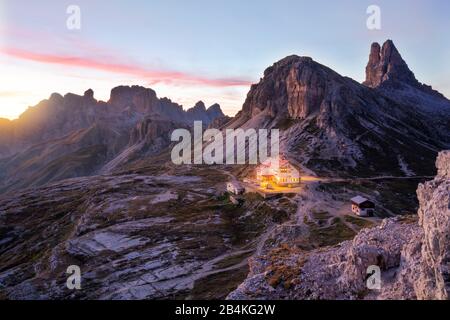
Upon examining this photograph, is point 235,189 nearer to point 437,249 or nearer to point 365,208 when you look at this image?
point 365,208

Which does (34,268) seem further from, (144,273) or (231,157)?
(231,157)

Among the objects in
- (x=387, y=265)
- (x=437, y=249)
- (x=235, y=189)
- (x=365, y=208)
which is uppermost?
(x=437, y=249)

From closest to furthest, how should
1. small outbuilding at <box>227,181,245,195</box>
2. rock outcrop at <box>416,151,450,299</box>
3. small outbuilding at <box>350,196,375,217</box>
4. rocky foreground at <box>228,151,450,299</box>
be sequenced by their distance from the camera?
rock outcrop at <box>416,151,450,299</box>, rocky foreground at <box>228,151,450,299</box>, small outbuilding at <box>350,196,375,217</box>, small outbuilding at <box>227,181,245,195</box>

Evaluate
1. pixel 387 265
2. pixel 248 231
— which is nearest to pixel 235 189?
pixel 248 231

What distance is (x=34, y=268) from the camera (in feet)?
271

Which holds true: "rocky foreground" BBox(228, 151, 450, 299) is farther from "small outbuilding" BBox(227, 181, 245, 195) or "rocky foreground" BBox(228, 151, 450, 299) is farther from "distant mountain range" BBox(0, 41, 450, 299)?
"small outbuilding" BBox(227, 181, 245, 195)

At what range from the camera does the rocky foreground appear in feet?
74.5

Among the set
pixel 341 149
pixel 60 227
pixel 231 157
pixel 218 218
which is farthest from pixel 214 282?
pixel 231 157

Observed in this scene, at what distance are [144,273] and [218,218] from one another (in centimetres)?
3243

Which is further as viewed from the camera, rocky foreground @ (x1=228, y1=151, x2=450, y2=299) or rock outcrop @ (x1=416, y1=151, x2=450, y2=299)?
rocky foreground @ (x1=228, y1=151, x2=450, y2=299)

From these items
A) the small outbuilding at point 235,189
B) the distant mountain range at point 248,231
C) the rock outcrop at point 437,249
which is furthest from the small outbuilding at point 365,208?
the rock outcrop at point 437,249

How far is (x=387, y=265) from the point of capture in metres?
28.5

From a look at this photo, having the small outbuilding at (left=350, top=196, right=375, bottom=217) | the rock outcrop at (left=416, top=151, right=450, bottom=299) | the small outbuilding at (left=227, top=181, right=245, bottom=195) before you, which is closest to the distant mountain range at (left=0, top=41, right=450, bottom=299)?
the rock outcrop at (left=416, top=151, right=450, bottom=299)
